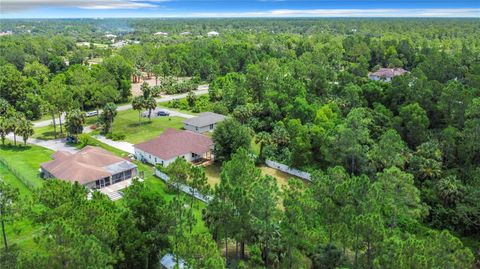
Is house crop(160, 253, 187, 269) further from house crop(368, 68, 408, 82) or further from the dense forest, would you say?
house crop(368, 68, 408, 82)

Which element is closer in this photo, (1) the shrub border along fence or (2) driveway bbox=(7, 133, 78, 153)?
(1) the shrub border along fence

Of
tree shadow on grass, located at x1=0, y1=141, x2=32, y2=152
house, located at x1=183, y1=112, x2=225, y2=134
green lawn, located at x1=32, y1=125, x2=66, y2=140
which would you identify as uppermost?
house, located at x1=183, y1=112, x2=225, y2=134

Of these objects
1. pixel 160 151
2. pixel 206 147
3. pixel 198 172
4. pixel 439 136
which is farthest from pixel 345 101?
pixel 198 172

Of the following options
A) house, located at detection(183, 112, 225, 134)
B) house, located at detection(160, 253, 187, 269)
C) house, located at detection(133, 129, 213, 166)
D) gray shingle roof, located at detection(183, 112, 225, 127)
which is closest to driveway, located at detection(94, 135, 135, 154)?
house, located at detection(133, 129, 213, 166)

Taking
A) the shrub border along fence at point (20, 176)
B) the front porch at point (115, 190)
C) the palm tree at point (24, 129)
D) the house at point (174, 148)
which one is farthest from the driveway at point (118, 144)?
the shrub border along fence at point (20, 176)

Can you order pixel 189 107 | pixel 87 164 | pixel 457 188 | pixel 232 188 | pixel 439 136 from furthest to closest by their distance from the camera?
pixel 189 107
pixel 439 136
pixel 87 164
pixel 457 188
pixel 232 188

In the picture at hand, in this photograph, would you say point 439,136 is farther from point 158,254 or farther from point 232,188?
point 158,254

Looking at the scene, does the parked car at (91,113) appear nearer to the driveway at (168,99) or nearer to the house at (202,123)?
the driveway at (168,99)
